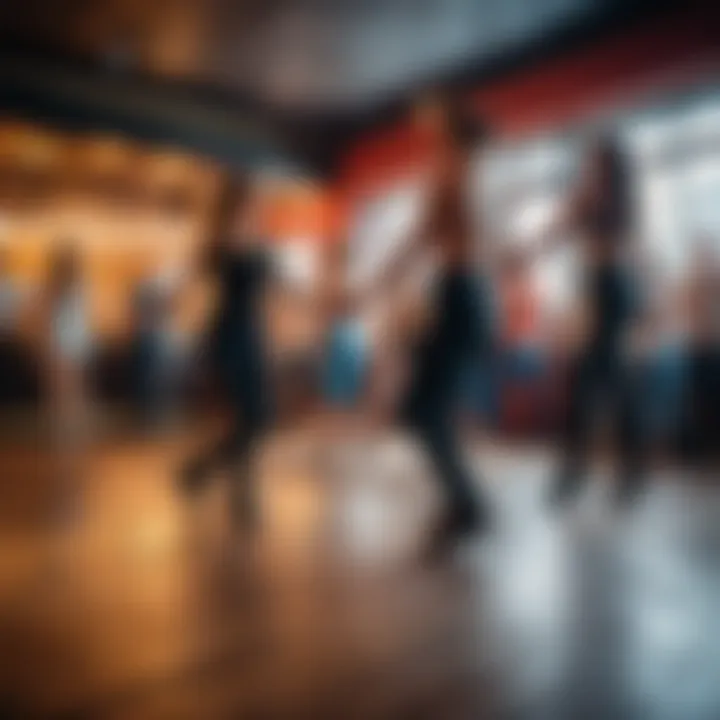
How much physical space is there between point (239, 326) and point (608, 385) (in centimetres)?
111

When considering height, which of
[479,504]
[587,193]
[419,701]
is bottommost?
[419,701]

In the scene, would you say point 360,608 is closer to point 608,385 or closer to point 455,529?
point 455,529

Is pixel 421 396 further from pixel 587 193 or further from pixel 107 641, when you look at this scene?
pixel 107 641

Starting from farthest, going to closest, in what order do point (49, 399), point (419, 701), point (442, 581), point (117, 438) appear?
1. point (117, 438)
2. point (49, 399)
3. point (442, 581)
4. point (419, 701)

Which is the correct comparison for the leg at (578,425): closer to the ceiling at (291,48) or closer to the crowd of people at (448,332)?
the crowd of people at (448,332)

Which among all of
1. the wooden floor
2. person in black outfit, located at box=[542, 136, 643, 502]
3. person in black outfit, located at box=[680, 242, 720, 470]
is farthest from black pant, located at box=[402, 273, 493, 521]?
person in black outfit, located at box=[680, 242, 720, 470]

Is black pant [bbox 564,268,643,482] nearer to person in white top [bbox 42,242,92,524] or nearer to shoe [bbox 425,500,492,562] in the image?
shoe [bbox 425,500,492,562]

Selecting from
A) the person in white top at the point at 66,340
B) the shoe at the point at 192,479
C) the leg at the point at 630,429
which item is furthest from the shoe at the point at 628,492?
the person in white top at the point at 66,340

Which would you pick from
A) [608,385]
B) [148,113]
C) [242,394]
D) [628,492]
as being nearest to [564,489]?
[628,492]

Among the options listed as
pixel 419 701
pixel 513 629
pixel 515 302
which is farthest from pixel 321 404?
pixel 419 701

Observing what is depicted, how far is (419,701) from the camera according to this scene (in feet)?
3.72

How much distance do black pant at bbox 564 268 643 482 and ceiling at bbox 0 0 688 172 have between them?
0.70 metres

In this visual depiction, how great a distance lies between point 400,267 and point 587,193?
23.1 inches

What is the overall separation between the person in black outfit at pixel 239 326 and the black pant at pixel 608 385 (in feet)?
3.09
